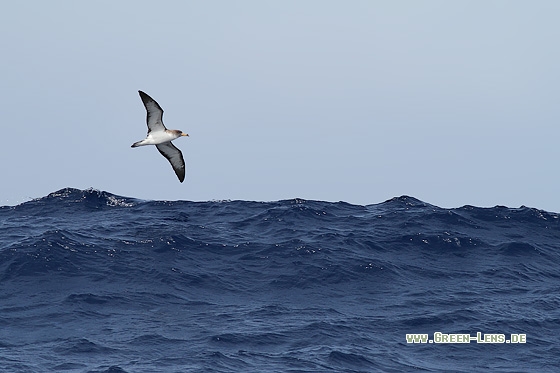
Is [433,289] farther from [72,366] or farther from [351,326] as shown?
[72,366]

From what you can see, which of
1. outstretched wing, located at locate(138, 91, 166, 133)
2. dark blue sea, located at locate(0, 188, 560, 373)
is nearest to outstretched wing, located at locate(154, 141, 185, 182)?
outstretched wing, located at locate(138, 91, 166, 133)

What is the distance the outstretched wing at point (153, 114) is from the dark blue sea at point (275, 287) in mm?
4835

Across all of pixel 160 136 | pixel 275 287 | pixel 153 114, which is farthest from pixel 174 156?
pixel 275 287

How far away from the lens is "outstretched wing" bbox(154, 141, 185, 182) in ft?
129

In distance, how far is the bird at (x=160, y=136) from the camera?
35.8 metres

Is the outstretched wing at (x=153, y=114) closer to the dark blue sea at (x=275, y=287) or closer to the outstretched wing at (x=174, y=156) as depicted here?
the outstretched wing at (x=174, y=156)

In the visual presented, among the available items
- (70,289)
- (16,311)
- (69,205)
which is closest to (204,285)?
(70,289)

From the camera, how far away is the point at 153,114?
36125 mm

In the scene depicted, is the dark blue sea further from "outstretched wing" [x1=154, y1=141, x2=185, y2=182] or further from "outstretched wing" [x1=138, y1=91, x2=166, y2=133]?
"outstretched wing" [x1=138, y1=91, x2=166, y2=133]

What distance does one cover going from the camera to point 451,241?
3734 centimetres

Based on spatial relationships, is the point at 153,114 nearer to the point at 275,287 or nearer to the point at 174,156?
the point at 174,156

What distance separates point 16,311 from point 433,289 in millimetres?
15380

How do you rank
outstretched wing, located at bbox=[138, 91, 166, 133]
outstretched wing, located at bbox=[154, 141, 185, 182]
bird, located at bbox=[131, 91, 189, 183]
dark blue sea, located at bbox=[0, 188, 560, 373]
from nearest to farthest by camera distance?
dark blue sea, located at bbox=[0, 188, 560, 373] < outstretched wing, located at bbox=[138, 91, 166, 133] < bird, located at bbox=[131, 91, 189, 183] < outstretched wing, located at bbox=[154, 141, 185, 182]

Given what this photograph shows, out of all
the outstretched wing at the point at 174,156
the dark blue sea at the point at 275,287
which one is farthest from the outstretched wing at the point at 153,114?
the dark blue sea at the point at 275,287
